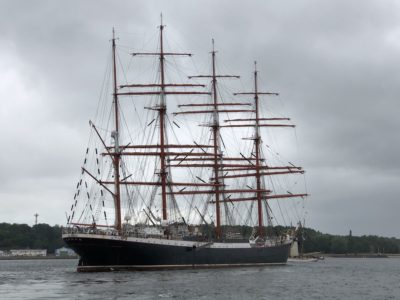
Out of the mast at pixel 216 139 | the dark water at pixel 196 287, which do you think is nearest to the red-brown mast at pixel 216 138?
the mast at pixel 216 139

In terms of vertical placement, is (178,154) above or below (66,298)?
above

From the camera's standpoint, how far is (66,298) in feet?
208

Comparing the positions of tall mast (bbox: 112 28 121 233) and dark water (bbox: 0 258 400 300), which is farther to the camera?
tall mast (bbox: 112 28 121 233)

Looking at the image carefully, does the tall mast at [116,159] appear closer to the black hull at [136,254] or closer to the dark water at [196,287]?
the black hull at [136,254]

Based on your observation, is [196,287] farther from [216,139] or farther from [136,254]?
[216,139]

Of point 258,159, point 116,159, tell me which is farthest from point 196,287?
point 258,159

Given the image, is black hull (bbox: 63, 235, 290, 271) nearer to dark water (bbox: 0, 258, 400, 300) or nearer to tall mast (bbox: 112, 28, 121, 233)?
dark water (bbox: 0, 258, 400, 300)

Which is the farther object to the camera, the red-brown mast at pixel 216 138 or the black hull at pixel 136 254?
the red-brown mast at pixel 216 138

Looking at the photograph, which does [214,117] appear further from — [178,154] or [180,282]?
[180,282]

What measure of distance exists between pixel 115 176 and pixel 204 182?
18.2 meters

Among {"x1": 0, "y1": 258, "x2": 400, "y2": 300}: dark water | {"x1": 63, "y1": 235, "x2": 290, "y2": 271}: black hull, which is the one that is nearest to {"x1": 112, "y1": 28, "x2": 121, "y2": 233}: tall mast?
{"x1": 63, "y1": 235, "x2": 290, "y2": 271}: black hull

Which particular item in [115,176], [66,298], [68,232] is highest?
[115,176]

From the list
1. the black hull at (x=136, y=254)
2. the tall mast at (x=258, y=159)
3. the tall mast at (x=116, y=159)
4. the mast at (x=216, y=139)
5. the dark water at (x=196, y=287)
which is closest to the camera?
the dark water at (x=196, y=287)

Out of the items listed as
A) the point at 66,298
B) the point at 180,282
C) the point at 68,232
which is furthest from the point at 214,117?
the point at 66,298
